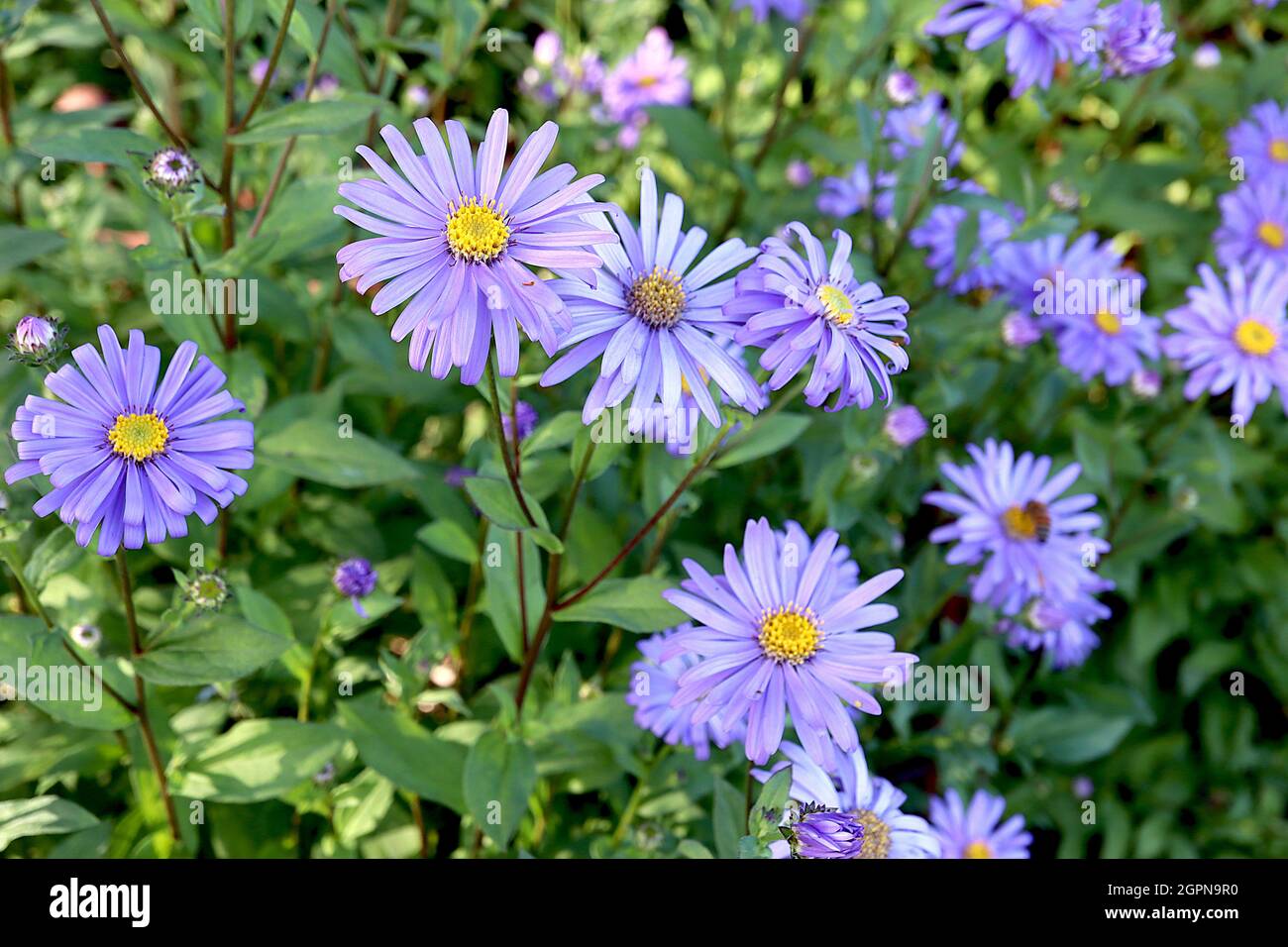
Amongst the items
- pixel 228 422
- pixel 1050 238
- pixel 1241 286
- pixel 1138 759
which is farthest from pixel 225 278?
pixel 1138 759

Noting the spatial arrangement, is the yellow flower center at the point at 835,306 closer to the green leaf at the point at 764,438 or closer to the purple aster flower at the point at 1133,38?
the green leaf at the point at 764,438

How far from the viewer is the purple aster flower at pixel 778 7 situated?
3490 mm

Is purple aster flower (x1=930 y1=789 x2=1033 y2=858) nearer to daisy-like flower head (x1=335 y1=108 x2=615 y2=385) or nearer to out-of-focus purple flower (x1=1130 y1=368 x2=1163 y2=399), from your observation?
out-of-focus purple flower (x1=1130 y1=368 x2=1163 y2=399)

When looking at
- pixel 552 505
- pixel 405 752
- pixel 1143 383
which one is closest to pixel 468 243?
pixel 405 752

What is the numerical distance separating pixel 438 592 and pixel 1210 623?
2476 millimetres

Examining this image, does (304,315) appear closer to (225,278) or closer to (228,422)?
(225,278)

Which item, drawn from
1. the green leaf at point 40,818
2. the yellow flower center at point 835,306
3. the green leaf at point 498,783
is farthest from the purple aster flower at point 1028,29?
the green leaf at point 40,818

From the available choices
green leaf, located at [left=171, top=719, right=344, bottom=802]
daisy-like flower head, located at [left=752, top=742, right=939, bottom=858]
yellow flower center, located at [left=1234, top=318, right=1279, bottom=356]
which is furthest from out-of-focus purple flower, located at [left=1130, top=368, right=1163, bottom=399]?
green leaf, located at [left=171, top=719, right=344, bottom=802]

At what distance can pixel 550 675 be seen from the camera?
257 centimetres

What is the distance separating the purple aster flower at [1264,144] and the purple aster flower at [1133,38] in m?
1.18

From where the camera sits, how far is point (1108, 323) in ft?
9.45

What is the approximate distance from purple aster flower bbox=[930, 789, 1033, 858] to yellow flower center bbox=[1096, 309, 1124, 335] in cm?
128

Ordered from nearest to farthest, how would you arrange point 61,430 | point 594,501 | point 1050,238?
point 61,430 → point 594,501 → point 1050,238

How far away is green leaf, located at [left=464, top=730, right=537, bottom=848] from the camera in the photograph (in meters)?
1.99
